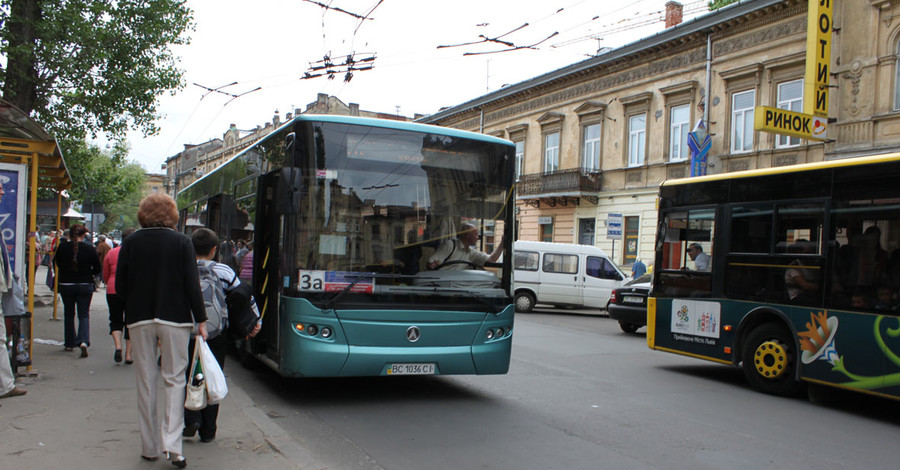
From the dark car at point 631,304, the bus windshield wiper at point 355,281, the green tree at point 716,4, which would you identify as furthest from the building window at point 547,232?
the bus windshield wiper at point 355,281

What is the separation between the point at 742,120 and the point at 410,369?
21.6 m

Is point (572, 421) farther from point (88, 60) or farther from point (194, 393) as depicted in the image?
point (88, 60)

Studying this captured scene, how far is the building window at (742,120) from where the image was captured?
25.0 meters

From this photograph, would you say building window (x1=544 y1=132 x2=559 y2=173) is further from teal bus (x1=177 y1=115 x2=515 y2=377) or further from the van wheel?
teal bus (x1=177 y1=115 x2=515 y2=377)

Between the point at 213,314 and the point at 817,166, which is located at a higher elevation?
the point at 817,166

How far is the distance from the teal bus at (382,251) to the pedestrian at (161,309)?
2.10 metres

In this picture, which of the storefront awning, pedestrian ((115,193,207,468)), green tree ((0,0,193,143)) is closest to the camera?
pedestrian ((115,193,207,468))

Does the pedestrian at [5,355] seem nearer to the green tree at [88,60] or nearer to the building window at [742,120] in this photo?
the green tree at [88,60]

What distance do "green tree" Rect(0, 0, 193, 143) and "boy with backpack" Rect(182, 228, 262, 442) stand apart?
35.9 ft

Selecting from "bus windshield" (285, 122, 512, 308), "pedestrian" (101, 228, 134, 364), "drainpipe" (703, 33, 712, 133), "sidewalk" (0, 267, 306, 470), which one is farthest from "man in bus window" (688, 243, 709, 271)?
"drainpipe" (703, 33, 712, 133)

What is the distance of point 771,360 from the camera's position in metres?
8.88

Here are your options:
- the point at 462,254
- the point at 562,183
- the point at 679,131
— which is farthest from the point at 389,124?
the point at 562,183

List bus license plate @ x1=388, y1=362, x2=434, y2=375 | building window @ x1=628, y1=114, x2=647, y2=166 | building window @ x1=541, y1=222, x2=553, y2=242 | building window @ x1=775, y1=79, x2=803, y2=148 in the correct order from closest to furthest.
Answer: bus license plate @ x1=388, y1=362, x2=434, y2=375 → building window @ x1=775, y1=79, x2=803, y2=148 → building window @ x1=628, y1=114, x2=647, y2=166 → building window @ x1=541, y1=222, x2=553, y2=242

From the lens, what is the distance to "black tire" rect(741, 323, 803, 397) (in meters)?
8.67
